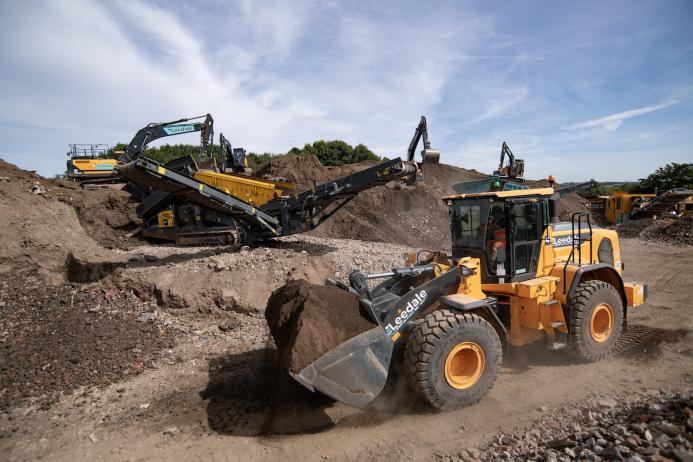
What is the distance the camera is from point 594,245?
595 centimetres

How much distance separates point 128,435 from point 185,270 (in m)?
4.43

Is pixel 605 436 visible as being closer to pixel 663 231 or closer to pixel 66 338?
pixel 66 338

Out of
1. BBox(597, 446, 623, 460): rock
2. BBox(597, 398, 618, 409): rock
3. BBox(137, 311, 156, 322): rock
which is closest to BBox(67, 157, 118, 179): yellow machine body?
BBox(137, 311, 156, 322): rock

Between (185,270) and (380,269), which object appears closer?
(185,270)

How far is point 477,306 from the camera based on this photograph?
437cm

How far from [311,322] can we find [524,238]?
296cm

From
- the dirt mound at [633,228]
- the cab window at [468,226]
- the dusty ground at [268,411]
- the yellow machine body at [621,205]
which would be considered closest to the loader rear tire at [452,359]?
the dusty ground at [268,411]

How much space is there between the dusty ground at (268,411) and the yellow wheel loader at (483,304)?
331 millimetres

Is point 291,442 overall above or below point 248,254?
below

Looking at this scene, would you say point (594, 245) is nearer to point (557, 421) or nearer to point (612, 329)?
point (612, 329)

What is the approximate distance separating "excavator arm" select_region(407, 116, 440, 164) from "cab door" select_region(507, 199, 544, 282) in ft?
15.6

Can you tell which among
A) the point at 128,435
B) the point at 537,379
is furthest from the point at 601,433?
the point at 128,435

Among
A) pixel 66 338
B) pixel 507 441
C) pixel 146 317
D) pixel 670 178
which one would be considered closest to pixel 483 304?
pixel 507 441

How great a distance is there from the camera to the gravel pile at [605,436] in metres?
2.95
